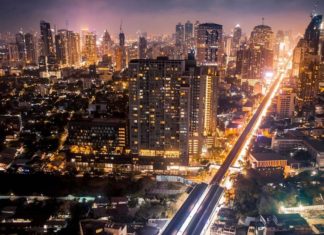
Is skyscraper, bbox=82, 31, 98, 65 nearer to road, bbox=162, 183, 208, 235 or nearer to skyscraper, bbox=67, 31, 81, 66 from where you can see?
skyscraper, bbox=67, 31, 81, 66

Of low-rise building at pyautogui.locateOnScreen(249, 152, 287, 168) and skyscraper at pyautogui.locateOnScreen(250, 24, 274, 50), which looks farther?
skyscraper at pyautogui.locateOnScreen(250, 24, 274, 50)

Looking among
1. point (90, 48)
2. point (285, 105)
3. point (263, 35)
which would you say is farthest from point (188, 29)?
point (285, 105)

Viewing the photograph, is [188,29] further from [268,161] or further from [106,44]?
[268,161]

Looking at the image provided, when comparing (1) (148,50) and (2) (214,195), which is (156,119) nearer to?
(2) (214,195)

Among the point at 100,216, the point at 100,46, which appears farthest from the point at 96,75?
the point at 100,216

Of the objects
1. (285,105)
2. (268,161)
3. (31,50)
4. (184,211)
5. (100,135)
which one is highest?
(31,50)

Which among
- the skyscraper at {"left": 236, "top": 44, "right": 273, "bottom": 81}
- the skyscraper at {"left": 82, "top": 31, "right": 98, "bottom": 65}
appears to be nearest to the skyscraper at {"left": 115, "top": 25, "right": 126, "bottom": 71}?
the skyscraper at {"left": 82, "top": 31, "right": 98, "bottom": 65}

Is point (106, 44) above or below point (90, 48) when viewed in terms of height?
above

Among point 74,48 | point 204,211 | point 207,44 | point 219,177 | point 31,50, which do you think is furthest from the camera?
point 74,48

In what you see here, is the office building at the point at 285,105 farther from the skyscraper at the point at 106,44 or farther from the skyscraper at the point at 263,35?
the skyscraper at the point at 106,44
